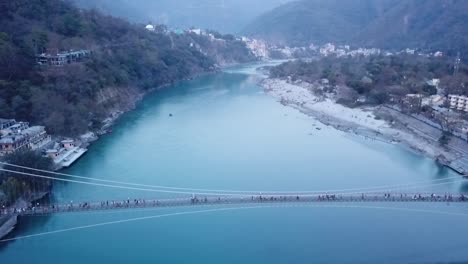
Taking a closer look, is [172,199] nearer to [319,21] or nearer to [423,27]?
[423,27]

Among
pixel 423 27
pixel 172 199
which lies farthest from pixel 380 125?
pixel 423 27

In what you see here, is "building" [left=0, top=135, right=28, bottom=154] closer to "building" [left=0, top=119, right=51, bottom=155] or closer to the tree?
"building" [left=0, top=119, right=51, bottom=155]

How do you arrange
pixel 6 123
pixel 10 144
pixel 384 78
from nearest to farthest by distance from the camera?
pixel 10 144
pixel 6 123
pixel 384 78

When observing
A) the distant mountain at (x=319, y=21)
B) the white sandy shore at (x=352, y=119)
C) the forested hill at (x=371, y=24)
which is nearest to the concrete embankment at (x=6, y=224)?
the white sandy shore at (x=352, y=119)

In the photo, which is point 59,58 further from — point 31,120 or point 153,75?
point 153,75

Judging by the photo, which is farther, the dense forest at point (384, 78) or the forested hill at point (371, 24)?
the forested hill at point (371, 24)

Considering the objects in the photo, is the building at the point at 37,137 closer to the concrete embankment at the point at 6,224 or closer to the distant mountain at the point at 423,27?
the concrete embankment at the point at 6,224
